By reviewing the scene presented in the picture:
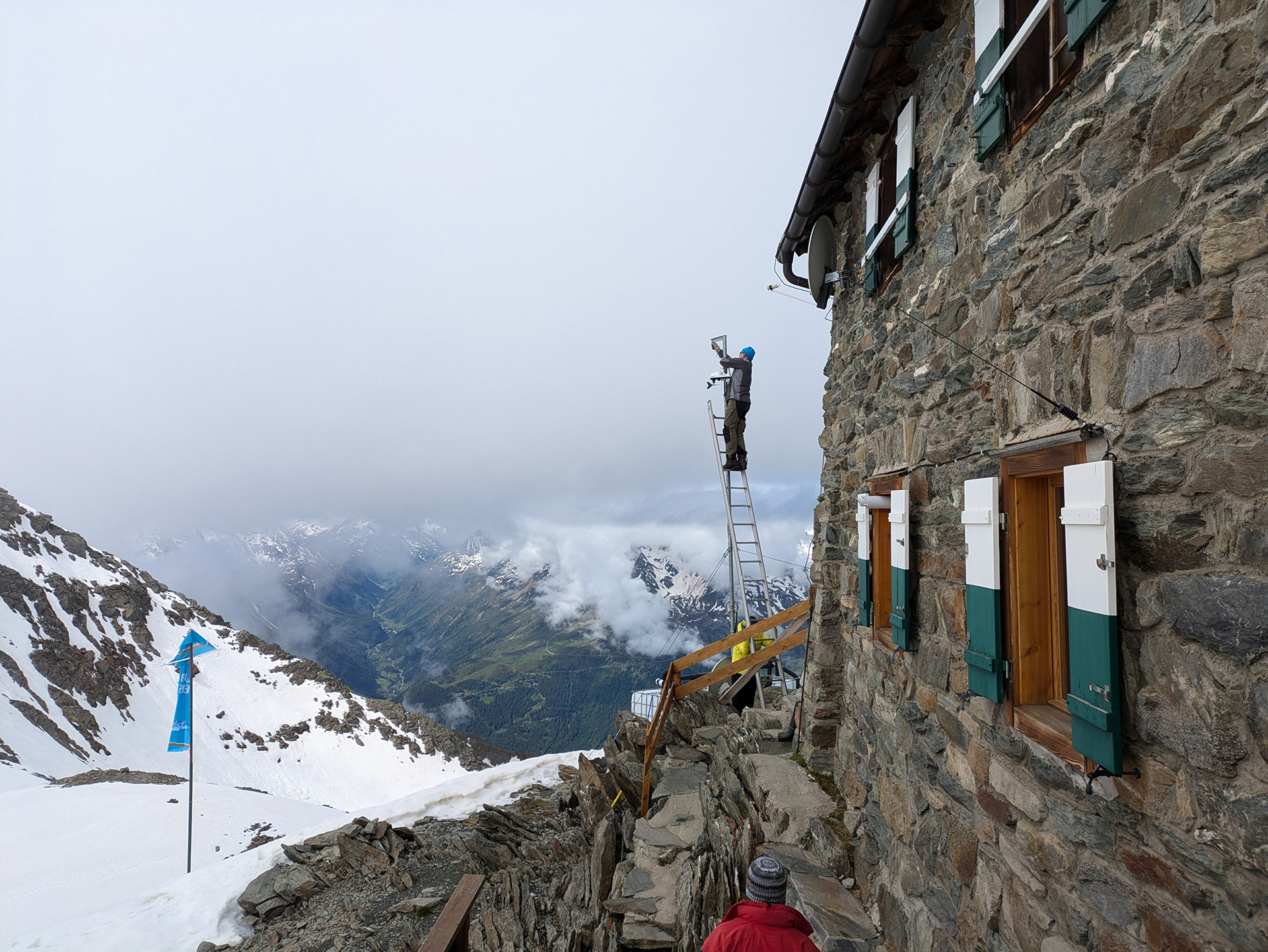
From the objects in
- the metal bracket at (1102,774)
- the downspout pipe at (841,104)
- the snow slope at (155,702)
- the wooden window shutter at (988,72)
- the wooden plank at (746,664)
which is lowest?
the snow slope at (155,702)

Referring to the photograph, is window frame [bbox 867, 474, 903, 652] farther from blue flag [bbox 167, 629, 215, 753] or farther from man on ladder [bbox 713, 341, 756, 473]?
blue flag [bbox 167, 629, 215, 753]

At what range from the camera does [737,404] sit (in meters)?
12.7

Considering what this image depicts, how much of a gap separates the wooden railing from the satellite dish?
5017mm

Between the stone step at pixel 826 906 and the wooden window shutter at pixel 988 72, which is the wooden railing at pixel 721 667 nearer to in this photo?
the stone step at pixel 826 906

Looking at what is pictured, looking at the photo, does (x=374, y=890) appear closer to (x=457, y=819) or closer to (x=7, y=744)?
(x=457, y=819)

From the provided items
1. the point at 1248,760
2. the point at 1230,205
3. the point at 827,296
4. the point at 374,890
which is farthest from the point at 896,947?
the point at 374,890

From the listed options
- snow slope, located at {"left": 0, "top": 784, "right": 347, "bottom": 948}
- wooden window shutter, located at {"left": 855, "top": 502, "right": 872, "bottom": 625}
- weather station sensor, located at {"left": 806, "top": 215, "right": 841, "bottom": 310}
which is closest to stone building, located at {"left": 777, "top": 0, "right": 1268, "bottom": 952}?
wooden window shutter, located at {"left": 855, "top": 502, "right": 872, "bottom": 625}

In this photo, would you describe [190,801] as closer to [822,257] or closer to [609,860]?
[609,860]

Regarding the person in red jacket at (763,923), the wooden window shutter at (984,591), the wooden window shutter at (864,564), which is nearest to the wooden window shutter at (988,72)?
the wooden window shutter at (984,591)

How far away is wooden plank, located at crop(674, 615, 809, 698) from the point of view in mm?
10469

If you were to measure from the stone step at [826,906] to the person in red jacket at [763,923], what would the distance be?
1.24 meters

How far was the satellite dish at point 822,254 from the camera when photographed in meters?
8.16

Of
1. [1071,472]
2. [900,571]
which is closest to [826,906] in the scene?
[900,571]

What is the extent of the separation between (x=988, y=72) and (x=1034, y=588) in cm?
352
